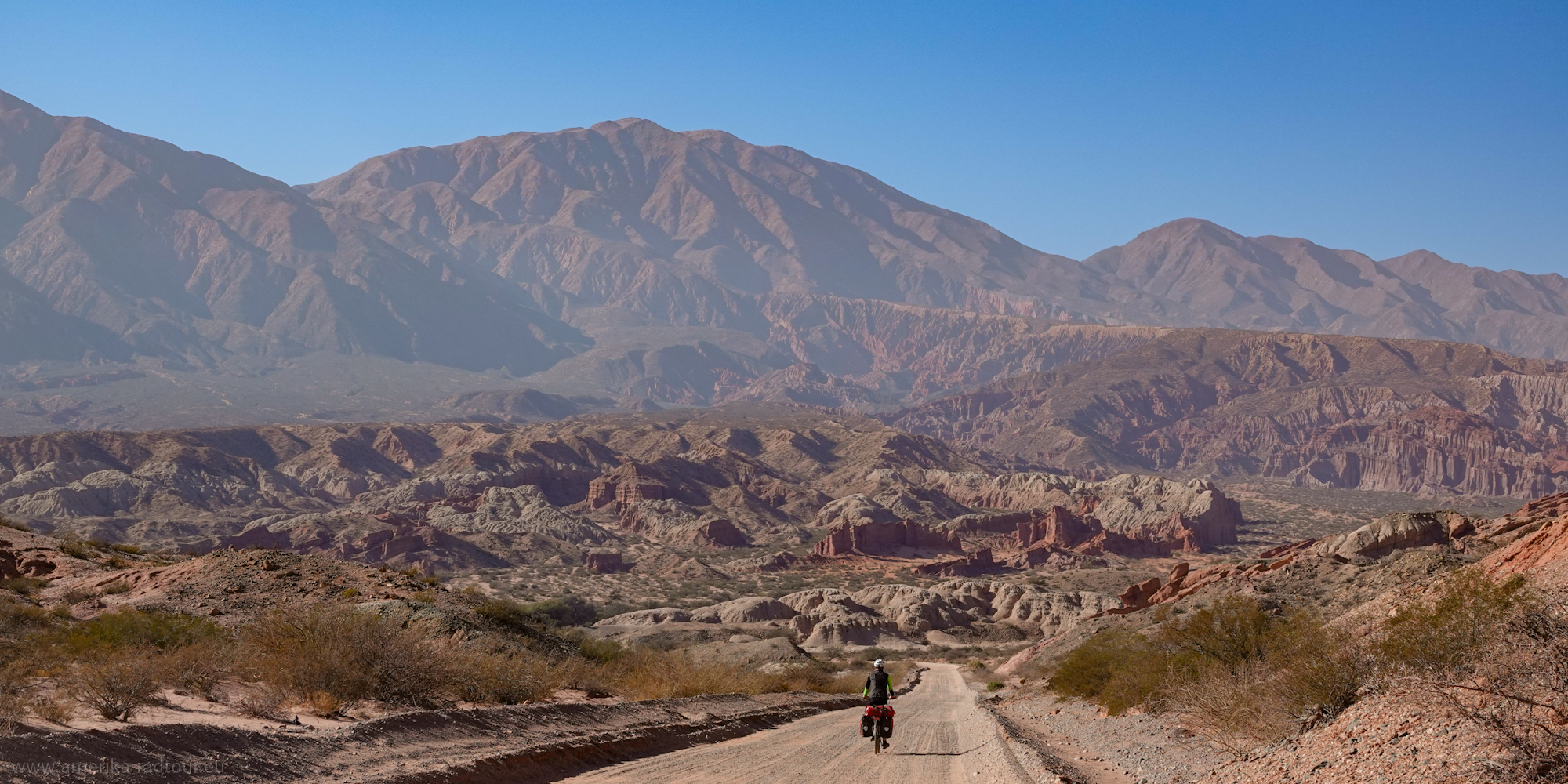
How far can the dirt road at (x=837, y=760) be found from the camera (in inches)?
777

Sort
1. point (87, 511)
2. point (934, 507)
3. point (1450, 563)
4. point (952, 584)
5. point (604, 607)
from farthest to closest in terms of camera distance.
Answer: point (934, 507) < point (87, 511) < point (952, 584) < point (604, 607) < point (1450, 563)

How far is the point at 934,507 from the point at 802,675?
436 ft

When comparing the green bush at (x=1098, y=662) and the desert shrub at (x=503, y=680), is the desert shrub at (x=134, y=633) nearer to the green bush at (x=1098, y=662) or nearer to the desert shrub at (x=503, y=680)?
the desert shrub at (x=503, y=680)

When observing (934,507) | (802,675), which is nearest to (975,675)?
(802,675)

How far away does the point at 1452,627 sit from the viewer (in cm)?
1552

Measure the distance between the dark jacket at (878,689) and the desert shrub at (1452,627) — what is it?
10.5 metres

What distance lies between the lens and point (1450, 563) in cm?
2941

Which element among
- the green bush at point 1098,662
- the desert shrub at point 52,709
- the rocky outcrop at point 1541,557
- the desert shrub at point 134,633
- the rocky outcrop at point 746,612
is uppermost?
the rocky outcrop at point 1541,557

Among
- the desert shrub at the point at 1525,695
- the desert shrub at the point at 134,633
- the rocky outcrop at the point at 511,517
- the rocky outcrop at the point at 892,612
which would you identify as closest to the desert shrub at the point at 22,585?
the desert shrub at the point at 134,633

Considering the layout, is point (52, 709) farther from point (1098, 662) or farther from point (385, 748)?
point (1098, 662)

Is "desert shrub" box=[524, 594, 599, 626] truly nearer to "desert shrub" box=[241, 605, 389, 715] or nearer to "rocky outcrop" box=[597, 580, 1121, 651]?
"rocky outcrop" box=[597, 580, 1121, 651]

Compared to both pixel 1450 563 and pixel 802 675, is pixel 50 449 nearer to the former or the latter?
pixel 802 675

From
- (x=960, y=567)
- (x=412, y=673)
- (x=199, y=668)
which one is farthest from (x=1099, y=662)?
(x=960, y=567)

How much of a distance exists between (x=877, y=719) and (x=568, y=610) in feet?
172
